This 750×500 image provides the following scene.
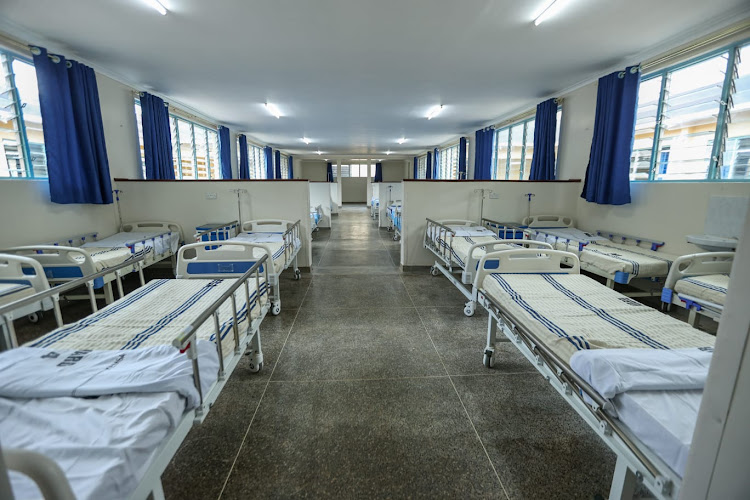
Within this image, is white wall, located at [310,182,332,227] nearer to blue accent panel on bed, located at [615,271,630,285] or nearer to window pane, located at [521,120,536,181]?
window pane, located at [521,120,536,181]

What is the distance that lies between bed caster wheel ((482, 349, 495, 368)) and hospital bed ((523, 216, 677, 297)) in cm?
191

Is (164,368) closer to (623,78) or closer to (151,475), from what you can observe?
(151,475)

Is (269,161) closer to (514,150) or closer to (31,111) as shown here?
(514,150)

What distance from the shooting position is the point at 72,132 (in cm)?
404

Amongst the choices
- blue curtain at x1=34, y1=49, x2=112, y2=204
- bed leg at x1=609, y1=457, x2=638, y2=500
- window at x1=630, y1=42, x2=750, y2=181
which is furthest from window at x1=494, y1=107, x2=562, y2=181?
blue curtain at x1=34, y1=49, x2=112, y2=204

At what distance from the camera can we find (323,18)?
3.43 meters

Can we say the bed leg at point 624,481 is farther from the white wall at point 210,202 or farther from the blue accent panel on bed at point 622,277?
the white wall at point 210,202

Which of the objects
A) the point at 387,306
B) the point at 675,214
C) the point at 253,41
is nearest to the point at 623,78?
the point at 675,214

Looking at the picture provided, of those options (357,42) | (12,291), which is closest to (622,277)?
(357,42)

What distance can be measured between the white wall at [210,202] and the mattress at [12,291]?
8.86ft

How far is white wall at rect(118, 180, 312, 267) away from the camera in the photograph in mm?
5031

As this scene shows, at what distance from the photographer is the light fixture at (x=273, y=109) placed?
6.99m

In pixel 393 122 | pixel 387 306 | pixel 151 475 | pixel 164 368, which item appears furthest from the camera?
pixel 393 122

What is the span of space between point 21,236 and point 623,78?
7.65 metres
